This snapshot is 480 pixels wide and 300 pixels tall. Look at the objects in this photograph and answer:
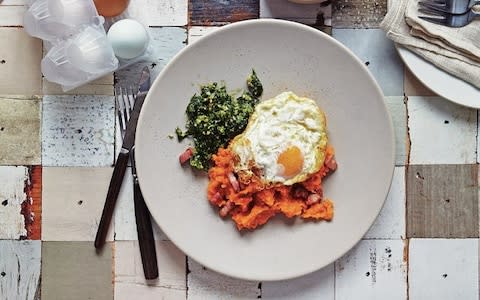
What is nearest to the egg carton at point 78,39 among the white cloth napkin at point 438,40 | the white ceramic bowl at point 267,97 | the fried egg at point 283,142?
the white ceramic bowl at point 267,97

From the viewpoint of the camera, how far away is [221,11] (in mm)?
1579

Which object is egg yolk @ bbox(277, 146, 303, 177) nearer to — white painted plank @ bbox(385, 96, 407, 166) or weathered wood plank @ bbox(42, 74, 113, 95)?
white painted plank @ bbox(385, 96, 407, 166)

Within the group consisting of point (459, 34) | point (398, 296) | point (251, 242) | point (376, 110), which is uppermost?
point (459, 34)

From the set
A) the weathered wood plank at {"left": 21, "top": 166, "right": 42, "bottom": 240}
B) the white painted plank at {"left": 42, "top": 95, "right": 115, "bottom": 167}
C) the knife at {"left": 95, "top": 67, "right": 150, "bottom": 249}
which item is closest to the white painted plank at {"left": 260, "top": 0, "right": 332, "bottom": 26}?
the knife at {"left": 95, "top": 67, "right": 150, "bottom": 249}

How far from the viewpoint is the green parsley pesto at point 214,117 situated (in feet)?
4.92

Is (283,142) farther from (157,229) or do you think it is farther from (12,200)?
(12,200)

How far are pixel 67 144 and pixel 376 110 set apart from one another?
0.70m

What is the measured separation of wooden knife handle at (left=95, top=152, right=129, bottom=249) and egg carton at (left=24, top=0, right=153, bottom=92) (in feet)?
0.65

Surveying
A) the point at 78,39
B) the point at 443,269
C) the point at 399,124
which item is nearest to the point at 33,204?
the point at 78,39

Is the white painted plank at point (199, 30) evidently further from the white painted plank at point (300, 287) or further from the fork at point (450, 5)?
the white painted plank at point (300, 287)

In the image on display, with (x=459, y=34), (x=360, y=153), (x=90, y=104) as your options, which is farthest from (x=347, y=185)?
(x=90, y=104)

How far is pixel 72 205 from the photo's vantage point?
1.61m

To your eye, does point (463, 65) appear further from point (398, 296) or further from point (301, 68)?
point (398, 296)

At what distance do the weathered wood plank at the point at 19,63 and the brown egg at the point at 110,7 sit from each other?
0.18m
